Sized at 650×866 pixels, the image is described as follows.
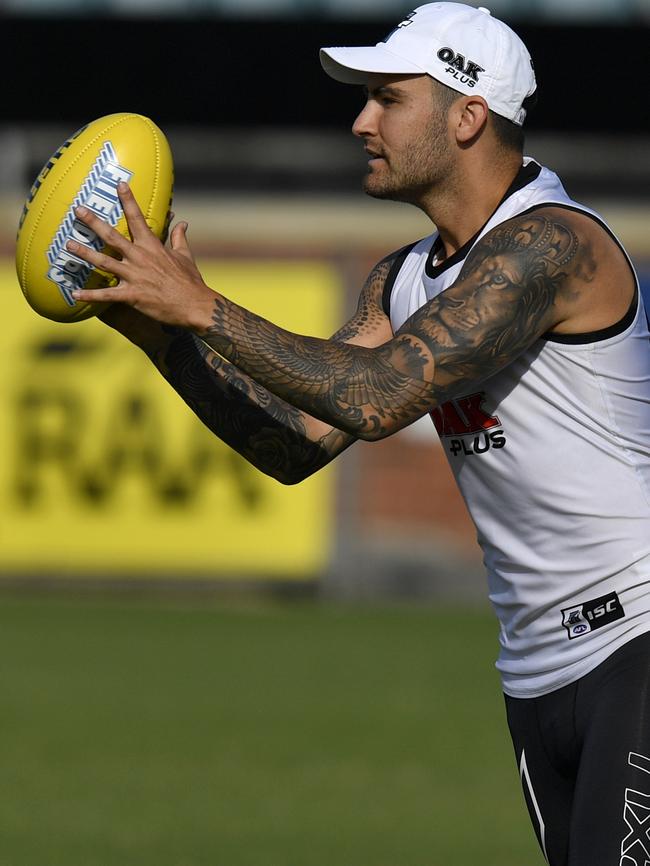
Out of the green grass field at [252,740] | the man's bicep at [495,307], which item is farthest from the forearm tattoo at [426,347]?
the green grass field at [252,740]

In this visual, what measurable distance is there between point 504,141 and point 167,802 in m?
4.74

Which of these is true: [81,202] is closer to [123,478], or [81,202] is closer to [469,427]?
[469,427]

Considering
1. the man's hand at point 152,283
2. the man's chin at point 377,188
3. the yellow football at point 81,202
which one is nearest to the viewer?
the man's hand at point 152,283

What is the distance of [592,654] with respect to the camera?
4.07 meters

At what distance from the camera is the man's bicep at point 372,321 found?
4.78 metres

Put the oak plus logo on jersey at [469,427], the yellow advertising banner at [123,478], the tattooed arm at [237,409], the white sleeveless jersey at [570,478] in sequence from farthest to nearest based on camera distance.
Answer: the yellow advertising banner at [123,478]
the tattooed arm at [237,409]
the oak plus logo on jersey at [469,427]
the white sleeveless jersey at [570,478]

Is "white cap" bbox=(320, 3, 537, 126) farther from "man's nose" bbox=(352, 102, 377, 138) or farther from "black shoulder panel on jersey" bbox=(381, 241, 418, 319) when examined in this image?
"black shoulder panel on jersey" bbox=(381, 241, 418, 319)

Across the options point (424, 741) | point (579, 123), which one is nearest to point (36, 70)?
point (579, 123)

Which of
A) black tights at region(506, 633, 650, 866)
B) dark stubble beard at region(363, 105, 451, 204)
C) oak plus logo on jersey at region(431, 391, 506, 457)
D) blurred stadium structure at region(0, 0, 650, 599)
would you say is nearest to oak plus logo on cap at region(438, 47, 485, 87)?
dark stubble beard at region(363, 105, 451, 204)

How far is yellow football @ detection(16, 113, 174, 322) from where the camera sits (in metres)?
4.40

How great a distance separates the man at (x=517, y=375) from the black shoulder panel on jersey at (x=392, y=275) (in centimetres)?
24

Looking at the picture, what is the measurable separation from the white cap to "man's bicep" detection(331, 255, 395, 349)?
2.30ft

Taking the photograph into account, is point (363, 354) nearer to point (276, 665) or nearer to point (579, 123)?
point (276, 665)

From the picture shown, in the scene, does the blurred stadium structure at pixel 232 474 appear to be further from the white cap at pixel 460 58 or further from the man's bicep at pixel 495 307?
the man's bicep at pixel 495 307
